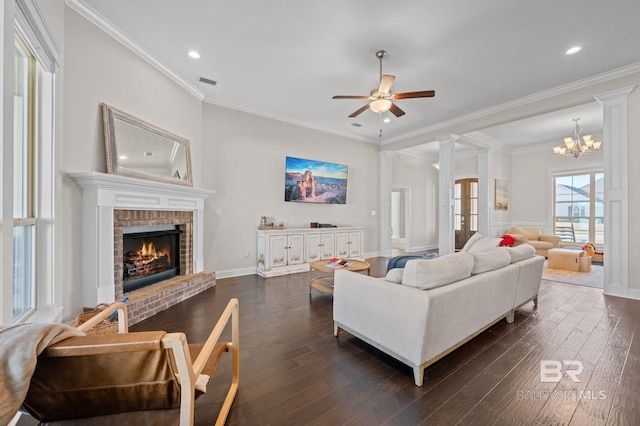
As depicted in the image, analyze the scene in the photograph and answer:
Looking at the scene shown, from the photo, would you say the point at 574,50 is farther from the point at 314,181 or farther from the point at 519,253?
the point at 314,181

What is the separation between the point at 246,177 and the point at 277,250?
151 centimetres

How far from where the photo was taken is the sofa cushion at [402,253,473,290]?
1934 millimetres

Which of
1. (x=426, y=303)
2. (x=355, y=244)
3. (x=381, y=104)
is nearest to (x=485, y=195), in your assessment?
(x=355, y=244)

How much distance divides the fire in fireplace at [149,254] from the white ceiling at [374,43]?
2.24 m

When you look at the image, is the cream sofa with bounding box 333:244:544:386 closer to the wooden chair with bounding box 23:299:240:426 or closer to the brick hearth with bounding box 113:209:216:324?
the wooden chair with bounding box 23:299:240:426

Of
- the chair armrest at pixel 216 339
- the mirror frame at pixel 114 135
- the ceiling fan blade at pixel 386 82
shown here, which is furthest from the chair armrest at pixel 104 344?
the ceiling fan blade at pixel 386 82

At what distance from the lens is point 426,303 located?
5.82ft

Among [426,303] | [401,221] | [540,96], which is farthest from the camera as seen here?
[401,221]

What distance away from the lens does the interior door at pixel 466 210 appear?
8.36 m

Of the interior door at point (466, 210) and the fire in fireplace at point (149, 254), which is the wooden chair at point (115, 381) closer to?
the fire in fireplace at point (149, 254)

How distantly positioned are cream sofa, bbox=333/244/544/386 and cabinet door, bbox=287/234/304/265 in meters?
2.65

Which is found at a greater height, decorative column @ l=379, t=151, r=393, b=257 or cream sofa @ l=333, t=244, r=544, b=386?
decorative column @ l=379, t=151, r=393, b=257

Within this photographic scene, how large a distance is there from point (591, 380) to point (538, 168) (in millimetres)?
7572

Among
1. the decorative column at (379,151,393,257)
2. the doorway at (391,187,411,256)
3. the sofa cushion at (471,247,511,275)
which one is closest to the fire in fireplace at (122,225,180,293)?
the sofa cushion at (471,247,511,275)
